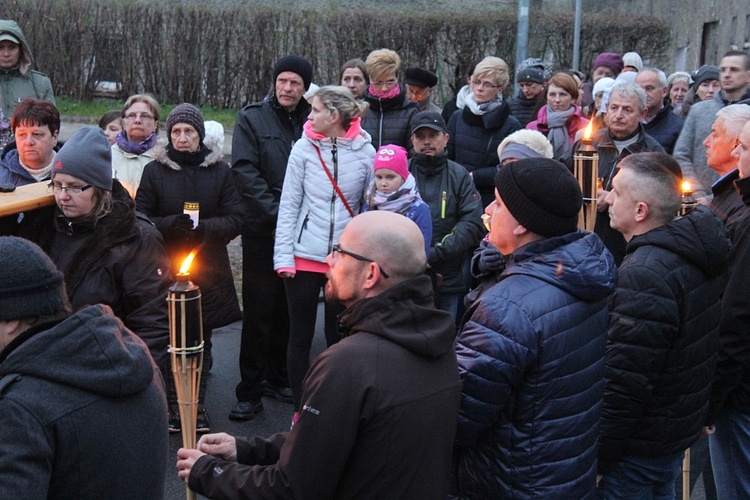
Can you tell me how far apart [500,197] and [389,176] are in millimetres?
2473

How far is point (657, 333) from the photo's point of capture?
3.45m

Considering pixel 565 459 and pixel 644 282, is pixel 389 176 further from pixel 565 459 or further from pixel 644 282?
pixel 565 459

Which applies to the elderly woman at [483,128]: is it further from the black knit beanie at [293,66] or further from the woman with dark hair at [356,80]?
the black knit beanie at [293,66]

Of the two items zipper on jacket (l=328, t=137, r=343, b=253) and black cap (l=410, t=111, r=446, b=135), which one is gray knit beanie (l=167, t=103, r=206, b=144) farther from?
black cap (l=410, t=111, r=446, b=135)

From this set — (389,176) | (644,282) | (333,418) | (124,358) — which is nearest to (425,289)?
(333,418)

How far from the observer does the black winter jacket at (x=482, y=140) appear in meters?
7.38

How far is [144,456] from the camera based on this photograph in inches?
97.3

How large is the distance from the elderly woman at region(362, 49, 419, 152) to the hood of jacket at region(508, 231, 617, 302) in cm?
415

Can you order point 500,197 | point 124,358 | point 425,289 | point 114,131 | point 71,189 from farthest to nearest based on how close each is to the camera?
point 114,131, point 71,189, point 500,197, point 425,289, point 124,358

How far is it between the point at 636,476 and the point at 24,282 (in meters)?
2.46

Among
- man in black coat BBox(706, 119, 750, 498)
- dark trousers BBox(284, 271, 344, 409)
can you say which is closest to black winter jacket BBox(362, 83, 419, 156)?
dark trousers BBox(284, 271, 344, 409)

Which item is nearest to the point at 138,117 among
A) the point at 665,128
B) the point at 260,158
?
the point at 260,158

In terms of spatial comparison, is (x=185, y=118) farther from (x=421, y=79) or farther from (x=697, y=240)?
(x=697, y=240)

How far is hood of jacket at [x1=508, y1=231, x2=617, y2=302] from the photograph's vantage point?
2.98 meters
